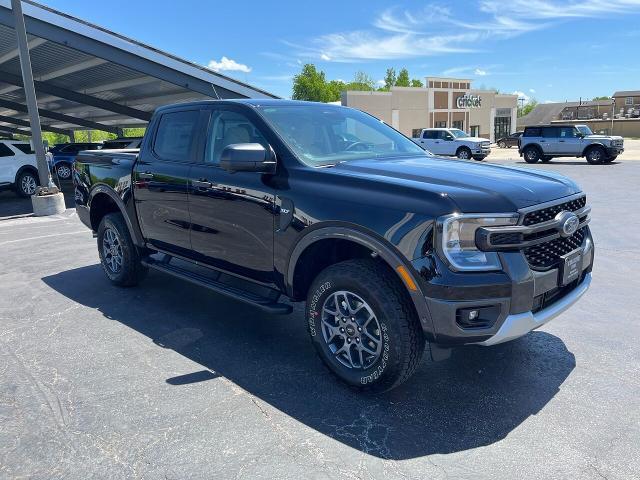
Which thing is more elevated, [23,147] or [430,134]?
[23,147]

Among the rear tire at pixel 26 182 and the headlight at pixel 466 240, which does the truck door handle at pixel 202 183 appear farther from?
the rear tire at pixel 26 182

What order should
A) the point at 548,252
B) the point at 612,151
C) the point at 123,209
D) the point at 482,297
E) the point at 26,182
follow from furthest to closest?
1. the point at 612,151
2. the point at 26,182
3. the point at 123,209
4. the point at 548,252
5. the point at 482,297

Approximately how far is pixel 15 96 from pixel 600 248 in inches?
1110

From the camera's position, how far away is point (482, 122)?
6003cm

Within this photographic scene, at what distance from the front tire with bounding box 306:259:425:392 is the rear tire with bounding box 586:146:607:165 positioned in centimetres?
2363

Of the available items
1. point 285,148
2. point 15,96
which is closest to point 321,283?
point 285,148

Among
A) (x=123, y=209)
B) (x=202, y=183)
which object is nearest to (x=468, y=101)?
(x=123, y=209)

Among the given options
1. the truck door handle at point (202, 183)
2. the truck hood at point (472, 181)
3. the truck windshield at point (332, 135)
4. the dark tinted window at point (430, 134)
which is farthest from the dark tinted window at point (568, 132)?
the truck door handle at point (202, 183)

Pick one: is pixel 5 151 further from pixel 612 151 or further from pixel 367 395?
pixel 612 151

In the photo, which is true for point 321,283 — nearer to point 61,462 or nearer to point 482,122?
point 61,462

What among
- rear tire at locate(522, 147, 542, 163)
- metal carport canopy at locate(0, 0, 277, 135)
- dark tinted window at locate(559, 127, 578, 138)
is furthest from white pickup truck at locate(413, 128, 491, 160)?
metal carport canopy at locate(0, 0, 277, 135)

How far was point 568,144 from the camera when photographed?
2431 cm

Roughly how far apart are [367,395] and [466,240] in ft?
3.99

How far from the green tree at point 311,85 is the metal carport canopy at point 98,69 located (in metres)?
51.8
